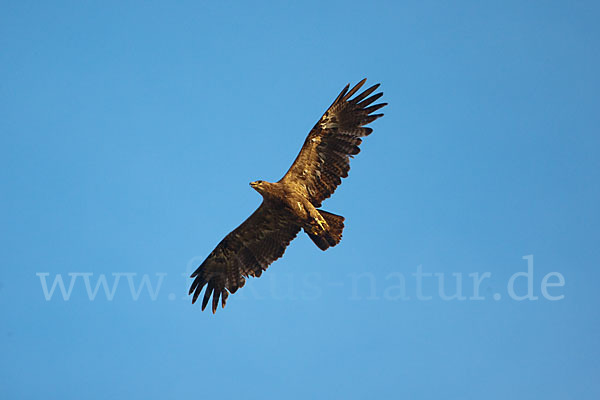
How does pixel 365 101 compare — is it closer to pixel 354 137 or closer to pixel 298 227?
pixel 354 137

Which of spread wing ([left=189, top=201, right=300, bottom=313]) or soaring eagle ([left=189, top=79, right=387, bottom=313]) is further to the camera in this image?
spread wing ([left=189, top=201, right=300, bottom=313])

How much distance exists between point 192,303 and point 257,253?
1882 millimetres

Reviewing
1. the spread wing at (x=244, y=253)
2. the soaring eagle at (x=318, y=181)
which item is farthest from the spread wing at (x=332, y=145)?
the spread wing at (x=244, y=253)

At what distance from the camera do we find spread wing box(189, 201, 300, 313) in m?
16.8

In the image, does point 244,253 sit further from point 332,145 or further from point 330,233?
point 332,145

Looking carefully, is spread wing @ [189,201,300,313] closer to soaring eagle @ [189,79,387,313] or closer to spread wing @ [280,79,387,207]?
soaring eagle @ [189,79,387,313]

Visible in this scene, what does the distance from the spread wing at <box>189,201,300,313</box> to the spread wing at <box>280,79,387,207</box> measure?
88 cm

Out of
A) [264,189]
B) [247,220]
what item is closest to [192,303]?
[247,220]

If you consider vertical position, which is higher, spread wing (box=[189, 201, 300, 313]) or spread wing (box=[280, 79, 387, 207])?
spread wing (box=[280, 79, 387, 207])

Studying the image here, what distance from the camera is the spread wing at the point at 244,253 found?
16.8 meters

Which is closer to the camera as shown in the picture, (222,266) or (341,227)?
(341,227)

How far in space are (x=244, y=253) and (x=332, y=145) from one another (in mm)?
3093

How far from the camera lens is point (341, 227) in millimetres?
16094

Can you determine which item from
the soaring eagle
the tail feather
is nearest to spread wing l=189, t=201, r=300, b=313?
the soaring eagle
